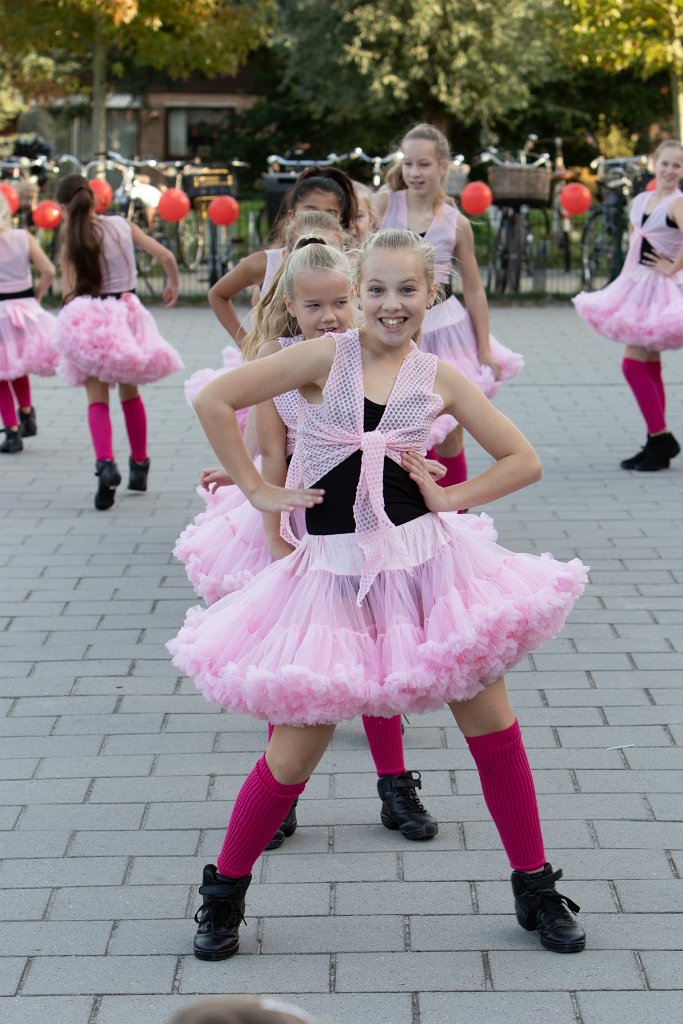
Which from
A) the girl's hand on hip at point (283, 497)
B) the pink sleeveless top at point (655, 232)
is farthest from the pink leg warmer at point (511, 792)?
the pink sleeveless top at point (655, 232)

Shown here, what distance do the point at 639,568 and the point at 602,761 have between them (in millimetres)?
2452

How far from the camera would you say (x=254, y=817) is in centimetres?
351

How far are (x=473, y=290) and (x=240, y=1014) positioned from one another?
6257mm

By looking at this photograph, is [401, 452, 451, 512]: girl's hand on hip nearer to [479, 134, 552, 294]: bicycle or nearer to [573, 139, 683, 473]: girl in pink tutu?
[573, 139, 683, 473]: girl in pink tutu

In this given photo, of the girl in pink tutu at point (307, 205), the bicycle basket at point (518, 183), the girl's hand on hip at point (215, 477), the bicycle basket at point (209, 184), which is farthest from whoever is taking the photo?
the bicycle basket at point (209, 184)

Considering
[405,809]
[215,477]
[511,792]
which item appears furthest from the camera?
[405,809]

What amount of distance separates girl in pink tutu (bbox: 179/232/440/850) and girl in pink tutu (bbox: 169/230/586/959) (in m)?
0.14

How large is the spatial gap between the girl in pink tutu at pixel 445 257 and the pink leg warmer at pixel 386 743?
8.70 feet

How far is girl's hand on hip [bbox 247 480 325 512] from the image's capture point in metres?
3.56

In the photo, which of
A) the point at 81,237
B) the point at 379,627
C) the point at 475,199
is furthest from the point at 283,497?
the point at 475,199

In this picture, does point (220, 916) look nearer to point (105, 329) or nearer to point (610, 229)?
point (105, 329)

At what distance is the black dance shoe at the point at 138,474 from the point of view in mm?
8719

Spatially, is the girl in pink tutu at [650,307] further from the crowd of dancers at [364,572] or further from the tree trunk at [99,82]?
the tree trunk at [99,82]

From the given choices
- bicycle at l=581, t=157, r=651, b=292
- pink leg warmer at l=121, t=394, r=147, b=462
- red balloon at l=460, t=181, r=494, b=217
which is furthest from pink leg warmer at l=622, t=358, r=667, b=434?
bicycle at l=581, t=157, r=651, b=292
